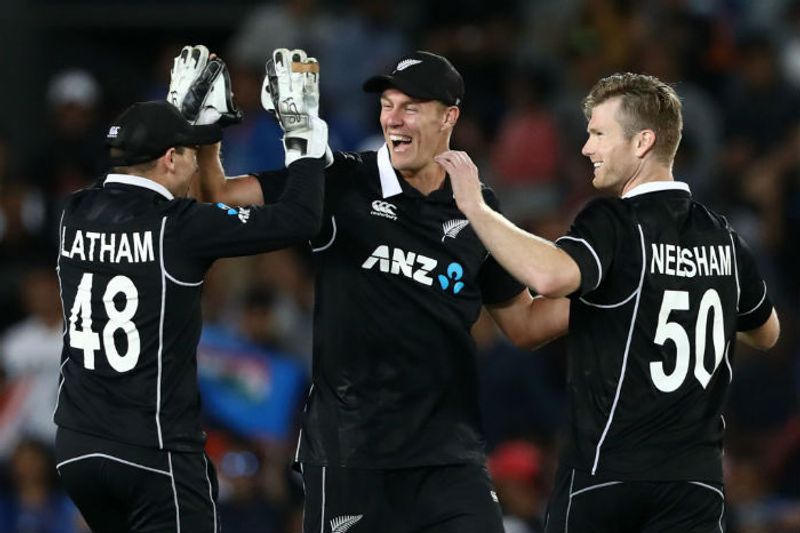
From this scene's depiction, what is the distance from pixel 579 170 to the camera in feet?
37.5

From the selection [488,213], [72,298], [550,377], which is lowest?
[550,377]

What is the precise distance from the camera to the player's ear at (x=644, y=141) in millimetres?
5656

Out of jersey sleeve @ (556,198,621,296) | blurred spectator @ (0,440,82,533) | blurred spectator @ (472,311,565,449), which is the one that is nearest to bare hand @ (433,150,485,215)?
jersey sleeve @ (556,198,621,296)

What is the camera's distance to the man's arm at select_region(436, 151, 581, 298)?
210 inches

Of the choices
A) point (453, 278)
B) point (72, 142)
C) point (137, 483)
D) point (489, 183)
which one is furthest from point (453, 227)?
point (72, 142)

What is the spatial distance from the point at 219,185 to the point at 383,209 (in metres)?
0.62

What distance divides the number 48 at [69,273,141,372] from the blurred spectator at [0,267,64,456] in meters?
5.01

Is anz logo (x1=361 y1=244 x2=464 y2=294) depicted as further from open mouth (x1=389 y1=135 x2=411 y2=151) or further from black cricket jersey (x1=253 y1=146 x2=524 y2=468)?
open mouth (x1=389 y1=135 x2=411 y2=151)

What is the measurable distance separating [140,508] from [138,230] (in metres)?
0.96

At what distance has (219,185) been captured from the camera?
20.2ft

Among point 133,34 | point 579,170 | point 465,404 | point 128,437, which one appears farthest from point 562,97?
point 128,437

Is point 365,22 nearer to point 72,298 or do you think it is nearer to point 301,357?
point 301,357

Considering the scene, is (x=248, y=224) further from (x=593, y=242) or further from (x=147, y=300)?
(x=593, y=242)

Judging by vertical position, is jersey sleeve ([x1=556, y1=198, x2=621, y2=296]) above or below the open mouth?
below
